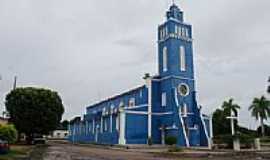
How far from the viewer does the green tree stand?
4888cm

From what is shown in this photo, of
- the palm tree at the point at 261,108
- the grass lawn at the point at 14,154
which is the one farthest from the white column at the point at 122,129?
the palm tree at the point at 261,108

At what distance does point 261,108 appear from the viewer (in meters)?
80.8

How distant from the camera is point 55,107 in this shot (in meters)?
51.1

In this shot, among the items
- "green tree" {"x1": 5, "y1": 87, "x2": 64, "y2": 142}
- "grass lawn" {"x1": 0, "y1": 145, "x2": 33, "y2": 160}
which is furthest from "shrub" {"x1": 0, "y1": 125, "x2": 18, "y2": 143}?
"green tree" {"x1": 5, "y1": 87, "x2": 64, "y2": 142}

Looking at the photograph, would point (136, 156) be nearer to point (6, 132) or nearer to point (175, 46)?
point (6, 132)

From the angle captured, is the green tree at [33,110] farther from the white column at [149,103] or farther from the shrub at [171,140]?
the shrub at [171,140]

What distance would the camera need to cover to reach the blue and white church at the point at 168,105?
51031 millimetres

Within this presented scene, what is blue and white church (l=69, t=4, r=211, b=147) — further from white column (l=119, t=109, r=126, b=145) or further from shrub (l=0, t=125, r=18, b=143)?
shrub (l=0, t=125, r=18, b=143)

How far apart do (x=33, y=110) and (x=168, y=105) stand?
19724 mm

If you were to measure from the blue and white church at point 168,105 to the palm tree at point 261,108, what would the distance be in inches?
1178

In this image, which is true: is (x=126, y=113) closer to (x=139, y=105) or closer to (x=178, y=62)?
(x=139, y=105)

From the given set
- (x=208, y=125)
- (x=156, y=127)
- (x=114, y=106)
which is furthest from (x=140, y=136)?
(x=114, y=106)

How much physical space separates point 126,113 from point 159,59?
11.0 m

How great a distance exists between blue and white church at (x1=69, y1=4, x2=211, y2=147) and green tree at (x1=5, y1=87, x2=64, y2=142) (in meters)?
9.88
